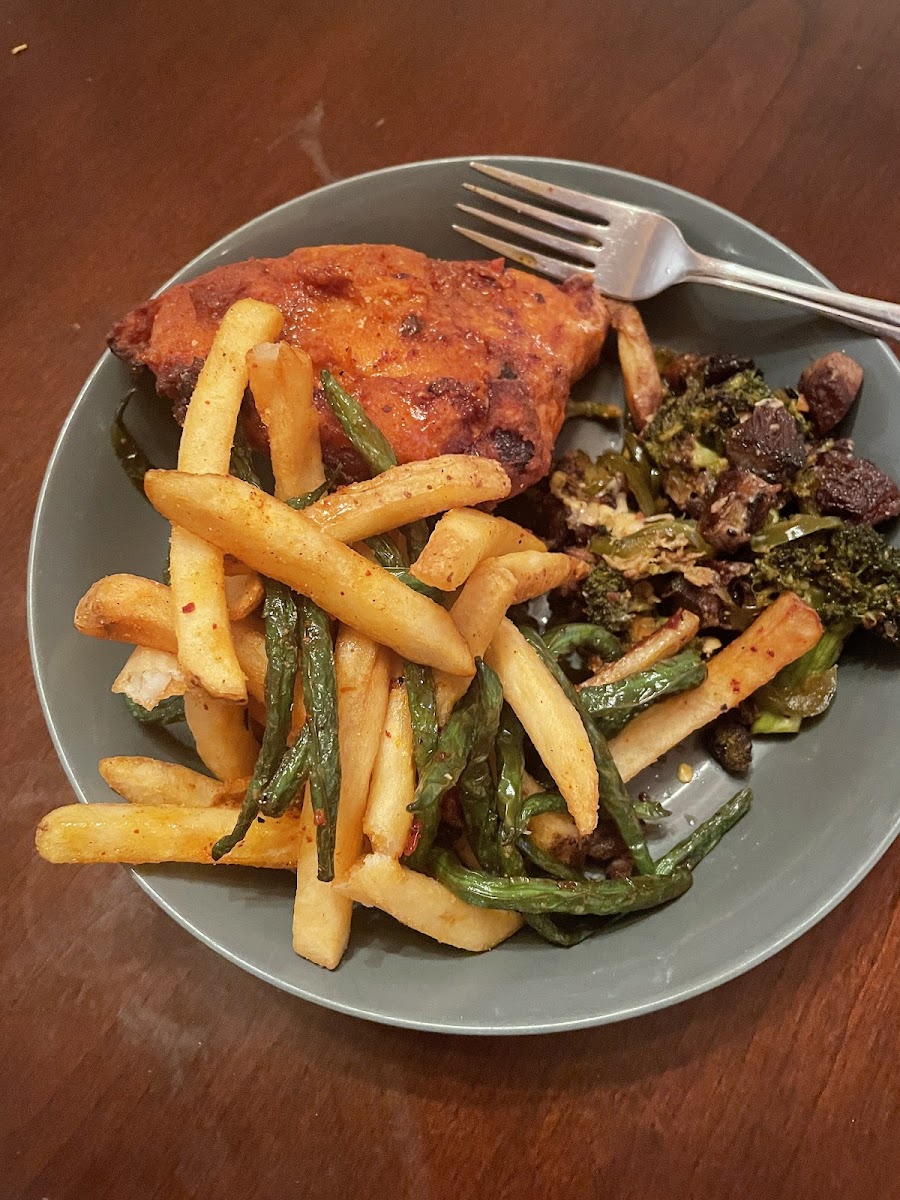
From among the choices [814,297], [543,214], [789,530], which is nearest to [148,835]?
[789,530]

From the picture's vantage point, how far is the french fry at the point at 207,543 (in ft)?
6.06

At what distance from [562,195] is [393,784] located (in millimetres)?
2049

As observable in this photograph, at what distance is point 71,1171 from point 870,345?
340cm

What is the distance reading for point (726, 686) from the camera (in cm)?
240

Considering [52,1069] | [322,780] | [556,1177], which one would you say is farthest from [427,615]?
[52,1069]

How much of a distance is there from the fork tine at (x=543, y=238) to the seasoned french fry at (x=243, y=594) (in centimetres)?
162

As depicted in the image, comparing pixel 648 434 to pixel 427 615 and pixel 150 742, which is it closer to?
pixel 427 615

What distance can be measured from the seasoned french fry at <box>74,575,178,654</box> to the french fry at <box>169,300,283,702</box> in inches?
3.0

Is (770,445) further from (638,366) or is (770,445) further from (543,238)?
(543,238)

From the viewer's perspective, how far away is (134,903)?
2.63m

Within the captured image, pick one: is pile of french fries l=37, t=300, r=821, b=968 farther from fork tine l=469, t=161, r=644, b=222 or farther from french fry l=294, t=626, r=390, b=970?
fork tine l=469, t=161, r=644, b=222

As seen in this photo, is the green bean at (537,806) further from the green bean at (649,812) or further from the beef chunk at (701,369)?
the beef chunk at (701,369)

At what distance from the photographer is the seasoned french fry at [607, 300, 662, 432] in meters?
2.84

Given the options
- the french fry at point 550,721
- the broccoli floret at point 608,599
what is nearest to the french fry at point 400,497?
the french fry at point 550,721
